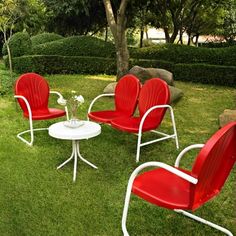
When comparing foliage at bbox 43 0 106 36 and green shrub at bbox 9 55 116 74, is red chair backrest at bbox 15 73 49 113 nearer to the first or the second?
green shrub at bbox 9 55 116 74

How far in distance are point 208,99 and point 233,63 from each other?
98.9 inches

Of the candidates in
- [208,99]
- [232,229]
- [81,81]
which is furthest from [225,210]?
[81,81]

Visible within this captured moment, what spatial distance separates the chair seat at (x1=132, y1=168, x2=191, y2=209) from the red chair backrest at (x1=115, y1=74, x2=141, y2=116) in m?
2.48

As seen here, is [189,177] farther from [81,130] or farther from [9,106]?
[9,106]

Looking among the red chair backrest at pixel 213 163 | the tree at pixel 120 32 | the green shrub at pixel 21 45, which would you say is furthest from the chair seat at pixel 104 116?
the green shrub at pixel 21 45

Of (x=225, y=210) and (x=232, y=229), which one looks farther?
(x=225, y=210)

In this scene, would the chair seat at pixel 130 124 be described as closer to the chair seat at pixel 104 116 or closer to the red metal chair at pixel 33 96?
the chair seat at pixel 104 116

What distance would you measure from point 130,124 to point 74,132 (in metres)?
1.04

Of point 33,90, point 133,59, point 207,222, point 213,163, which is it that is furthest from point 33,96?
point 133,59

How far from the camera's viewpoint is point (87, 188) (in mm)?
4078

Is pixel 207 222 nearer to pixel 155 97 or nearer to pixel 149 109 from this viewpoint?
pixel 149 109

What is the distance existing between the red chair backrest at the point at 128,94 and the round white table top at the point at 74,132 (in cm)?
112

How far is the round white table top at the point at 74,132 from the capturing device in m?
4.23

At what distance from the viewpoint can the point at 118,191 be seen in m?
4.03
